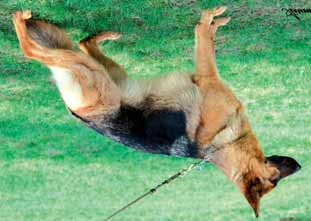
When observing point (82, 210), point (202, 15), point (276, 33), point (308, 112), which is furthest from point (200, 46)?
point (82, 210)

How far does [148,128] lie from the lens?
445cm

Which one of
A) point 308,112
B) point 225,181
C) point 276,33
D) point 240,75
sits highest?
point 276,33

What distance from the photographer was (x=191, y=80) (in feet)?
15.3

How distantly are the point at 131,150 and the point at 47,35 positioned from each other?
2290mm

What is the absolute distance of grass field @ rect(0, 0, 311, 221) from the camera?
5121 millimetres

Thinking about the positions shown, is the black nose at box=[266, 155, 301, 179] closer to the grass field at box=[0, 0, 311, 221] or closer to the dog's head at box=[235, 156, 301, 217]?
the dog's head at box=[235, 156, 301, 217]

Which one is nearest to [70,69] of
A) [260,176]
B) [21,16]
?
[21,16]

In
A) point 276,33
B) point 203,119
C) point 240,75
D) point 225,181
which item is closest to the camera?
point 203,119

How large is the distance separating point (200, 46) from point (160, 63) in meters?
0.88

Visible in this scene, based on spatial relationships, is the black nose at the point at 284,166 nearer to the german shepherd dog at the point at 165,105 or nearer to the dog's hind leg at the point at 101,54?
the german shepherd dog at the point at 165,105

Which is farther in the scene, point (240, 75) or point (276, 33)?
point (240, 75)

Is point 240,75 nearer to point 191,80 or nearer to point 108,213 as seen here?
point 191,80

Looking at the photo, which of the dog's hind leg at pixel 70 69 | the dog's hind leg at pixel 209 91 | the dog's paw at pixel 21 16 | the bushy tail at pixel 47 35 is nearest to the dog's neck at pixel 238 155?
A: the dog's hind leg at pixel 209 91

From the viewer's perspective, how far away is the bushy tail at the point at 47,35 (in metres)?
4.32
